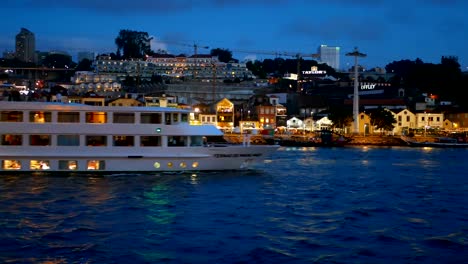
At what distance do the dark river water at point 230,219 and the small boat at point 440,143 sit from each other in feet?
129

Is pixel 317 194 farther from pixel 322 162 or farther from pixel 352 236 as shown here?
pixel 322 162

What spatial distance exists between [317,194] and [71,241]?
37.2ft

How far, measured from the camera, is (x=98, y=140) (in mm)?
28031

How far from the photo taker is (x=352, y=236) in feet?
56.4

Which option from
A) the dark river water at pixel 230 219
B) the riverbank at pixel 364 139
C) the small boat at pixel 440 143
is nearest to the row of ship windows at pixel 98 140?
the dark river water at pixel 230 219

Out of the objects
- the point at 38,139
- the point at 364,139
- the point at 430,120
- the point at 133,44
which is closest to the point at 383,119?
the point at 364,139

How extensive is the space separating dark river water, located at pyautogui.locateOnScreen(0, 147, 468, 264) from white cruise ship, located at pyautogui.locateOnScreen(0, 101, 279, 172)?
683 millimetres

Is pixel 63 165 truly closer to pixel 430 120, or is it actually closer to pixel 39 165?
pixel 39 165

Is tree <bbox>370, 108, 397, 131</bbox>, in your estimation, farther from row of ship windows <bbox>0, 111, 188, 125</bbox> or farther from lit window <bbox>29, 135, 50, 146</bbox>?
lit window <bbox>29, 135, 50, 146</bbox>

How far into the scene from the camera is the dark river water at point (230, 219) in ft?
50.2

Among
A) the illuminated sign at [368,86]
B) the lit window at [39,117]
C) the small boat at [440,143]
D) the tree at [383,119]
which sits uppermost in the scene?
the illuminated sign at [368,86]

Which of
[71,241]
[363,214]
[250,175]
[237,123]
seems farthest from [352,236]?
[237,123]

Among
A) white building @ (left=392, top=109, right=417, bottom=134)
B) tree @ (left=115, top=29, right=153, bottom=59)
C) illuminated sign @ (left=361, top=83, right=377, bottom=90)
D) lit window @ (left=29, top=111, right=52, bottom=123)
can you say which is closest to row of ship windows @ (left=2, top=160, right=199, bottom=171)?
lit window @ (left=29, top=111, right=52, bottom=123)

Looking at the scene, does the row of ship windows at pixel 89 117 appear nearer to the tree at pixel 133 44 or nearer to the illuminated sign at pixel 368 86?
the illuminated sign at pixel 368 86
